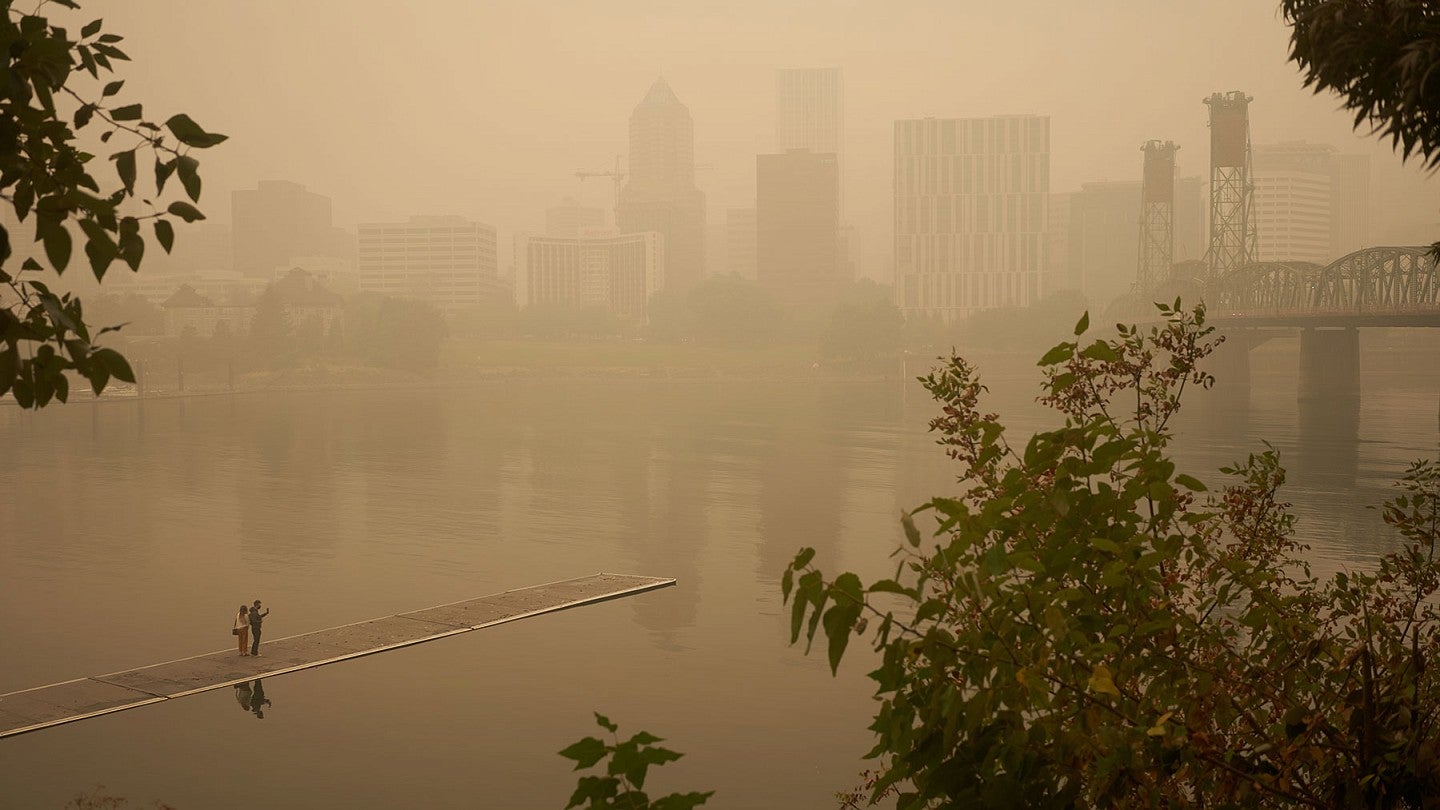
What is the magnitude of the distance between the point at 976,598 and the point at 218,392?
137147 mm

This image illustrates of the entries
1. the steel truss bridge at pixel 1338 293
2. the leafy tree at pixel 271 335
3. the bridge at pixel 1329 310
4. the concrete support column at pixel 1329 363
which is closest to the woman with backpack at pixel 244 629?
the steel truss bridge at pixel 1338 293

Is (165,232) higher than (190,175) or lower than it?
lower

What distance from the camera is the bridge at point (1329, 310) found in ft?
287

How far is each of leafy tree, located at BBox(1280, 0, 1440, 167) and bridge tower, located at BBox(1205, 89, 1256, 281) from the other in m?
150

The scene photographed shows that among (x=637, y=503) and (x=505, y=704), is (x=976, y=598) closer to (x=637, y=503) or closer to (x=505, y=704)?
(x=505, y=704)

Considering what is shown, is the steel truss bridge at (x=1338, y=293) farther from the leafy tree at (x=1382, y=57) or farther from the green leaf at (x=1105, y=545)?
the green leaf at (x=1105, y=545)

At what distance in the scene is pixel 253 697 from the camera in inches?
850

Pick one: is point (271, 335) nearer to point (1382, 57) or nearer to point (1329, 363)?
point (1329, 363)

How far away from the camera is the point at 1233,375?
125 metres

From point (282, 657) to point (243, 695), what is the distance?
1972 mm

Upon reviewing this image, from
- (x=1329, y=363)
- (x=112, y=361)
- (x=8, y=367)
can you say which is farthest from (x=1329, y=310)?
(x=8, y=367)

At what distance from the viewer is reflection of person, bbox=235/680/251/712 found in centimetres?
2109

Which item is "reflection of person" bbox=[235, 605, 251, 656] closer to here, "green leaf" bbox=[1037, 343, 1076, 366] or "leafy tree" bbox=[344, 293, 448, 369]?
"green leaf" bbox=[1037, 343, 1076, 366]

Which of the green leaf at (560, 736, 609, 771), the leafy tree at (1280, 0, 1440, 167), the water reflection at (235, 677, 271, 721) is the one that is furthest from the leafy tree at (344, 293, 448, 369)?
the green leaf at (560, 736, 609, 771)
